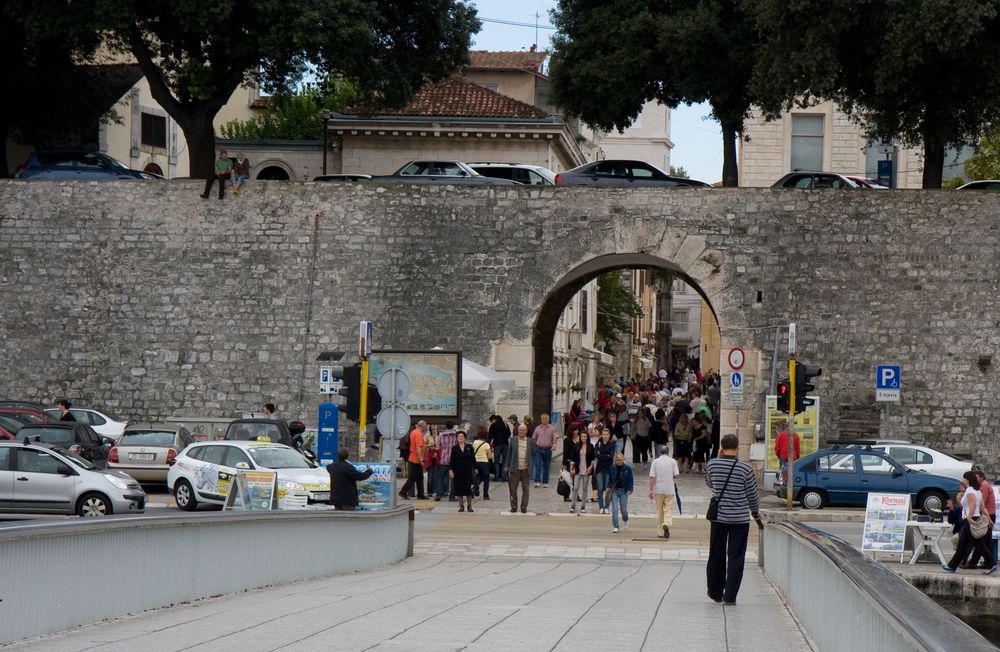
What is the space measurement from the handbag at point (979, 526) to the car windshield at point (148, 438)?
14.2 metres

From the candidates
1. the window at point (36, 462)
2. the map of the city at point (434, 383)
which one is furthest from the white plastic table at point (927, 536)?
the window at point (36, 462)

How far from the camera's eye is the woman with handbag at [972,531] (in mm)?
18891

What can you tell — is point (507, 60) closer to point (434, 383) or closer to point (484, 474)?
point (434, 383)

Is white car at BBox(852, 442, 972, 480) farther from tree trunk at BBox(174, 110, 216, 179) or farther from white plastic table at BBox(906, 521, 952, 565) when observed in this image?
tree trunk at BBox(174, 110, 216, 179)

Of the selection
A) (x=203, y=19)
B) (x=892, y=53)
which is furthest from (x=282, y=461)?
(x=892, y=53)

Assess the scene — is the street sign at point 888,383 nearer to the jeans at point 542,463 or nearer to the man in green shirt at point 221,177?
the jeans at point 542,463

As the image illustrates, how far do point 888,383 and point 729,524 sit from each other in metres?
17.1

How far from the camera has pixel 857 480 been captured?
82.6 ft

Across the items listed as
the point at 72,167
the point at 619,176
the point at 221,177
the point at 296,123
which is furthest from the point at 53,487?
the point at 296,123

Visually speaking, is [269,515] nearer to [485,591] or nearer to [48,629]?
[485,591]

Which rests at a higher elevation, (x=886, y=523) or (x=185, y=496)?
(x=886, y=523)

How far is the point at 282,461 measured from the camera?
2211cm

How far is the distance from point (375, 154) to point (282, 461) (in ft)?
80.0

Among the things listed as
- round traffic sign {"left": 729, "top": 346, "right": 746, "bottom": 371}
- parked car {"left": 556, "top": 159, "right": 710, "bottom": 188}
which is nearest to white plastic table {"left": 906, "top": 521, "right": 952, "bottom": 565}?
round traffic sign {"left": 729, "top": 346, "right": 746, "bottom": 371}
